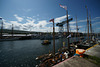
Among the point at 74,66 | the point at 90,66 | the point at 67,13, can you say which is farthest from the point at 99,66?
the point at 67,13

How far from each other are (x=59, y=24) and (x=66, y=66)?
8109cm

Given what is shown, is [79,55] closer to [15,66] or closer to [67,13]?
[67,13]

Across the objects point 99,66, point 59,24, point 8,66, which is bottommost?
point 8,66

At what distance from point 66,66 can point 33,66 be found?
11.3m

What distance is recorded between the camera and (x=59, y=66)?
4.03 m

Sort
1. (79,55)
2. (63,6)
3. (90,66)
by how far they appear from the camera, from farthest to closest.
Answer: (63,6) < (79,55) < (90,66)

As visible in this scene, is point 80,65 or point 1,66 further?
point 1,66

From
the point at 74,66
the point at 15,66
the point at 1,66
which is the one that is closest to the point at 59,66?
the point at 74,66

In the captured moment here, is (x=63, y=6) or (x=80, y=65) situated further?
(x=63, y=6)

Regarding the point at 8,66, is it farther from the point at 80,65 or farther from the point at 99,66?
the point at 99,66

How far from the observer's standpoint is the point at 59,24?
80625mm

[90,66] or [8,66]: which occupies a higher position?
[90,66]

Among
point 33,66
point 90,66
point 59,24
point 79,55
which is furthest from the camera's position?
point 59,24

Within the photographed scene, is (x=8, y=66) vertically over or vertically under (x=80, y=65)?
under
